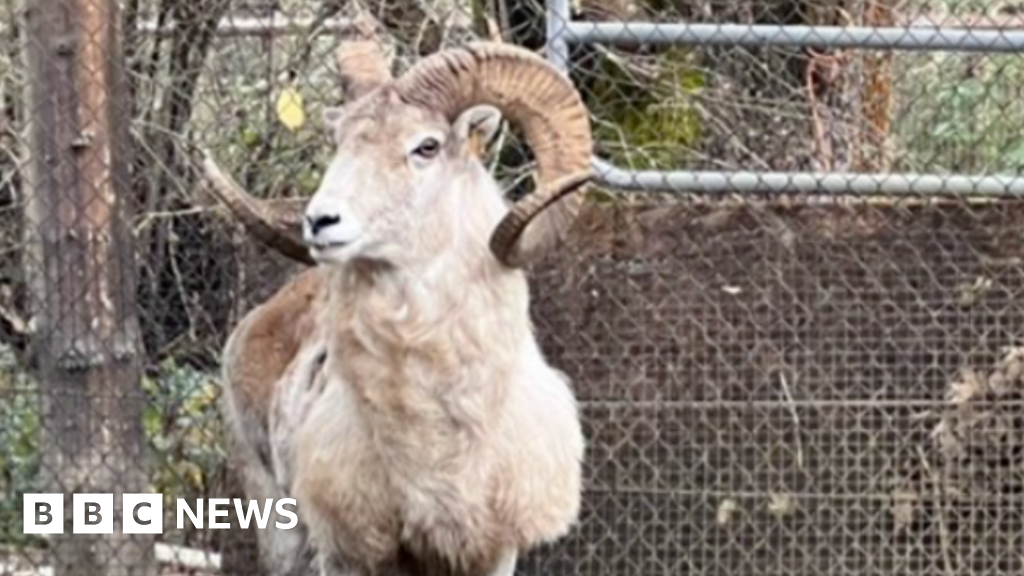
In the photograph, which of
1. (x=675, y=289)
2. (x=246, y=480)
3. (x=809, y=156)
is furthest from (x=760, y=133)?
(x=246, y=480)

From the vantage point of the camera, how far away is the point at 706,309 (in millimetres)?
7895

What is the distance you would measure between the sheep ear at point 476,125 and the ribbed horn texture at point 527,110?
0.02 m

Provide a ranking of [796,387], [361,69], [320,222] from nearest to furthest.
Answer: [320,222] → [361,69] → [796,387]

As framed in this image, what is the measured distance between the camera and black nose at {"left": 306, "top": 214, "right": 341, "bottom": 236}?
602 cm

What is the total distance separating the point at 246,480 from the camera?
26.4ft

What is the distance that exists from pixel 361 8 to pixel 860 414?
2.79 metres

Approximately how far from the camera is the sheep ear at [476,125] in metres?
6.64

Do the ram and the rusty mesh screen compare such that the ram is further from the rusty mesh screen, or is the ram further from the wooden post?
the wooden post

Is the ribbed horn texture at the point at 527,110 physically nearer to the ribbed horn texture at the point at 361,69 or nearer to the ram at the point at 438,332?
the ram at the point at 438,332

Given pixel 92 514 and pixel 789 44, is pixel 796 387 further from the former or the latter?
pixel 92 514

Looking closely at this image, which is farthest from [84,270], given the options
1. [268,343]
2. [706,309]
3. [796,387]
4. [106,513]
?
[796,387]

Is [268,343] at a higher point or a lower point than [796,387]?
higher

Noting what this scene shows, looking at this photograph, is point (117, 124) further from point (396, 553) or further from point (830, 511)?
point (830, 511)

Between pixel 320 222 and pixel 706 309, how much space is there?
222cm
